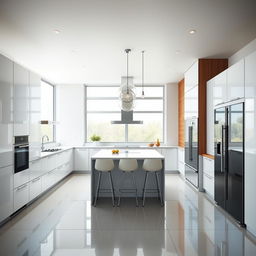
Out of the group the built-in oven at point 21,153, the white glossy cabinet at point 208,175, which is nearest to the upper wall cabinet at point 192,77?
the white glossy cabinet at point 208,175

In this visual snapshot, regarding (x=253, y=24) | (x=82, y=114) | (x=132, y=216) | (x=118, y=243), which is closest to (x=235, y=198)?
(x=132, y=216)

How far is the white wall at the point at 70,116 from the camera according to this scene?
8352 mm

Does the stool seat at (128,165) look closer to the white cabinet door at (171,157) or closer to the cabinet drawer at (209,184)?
the cabinet drawer at (209,184)

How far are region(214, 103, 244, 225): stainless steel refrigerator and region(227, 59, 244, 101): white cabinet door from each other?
165 mm

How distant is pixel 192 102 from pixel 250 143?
9.65 feet

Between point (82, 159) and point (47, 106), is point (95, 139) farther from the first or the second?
point (47, 106)

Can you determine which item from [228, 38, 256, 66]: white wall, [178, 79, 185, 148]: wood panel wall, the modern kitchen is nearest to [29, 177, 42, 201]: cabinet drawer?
the modern kitchen

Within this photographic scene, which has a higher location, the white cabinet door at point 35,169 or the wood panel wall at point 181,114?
the wood panel wall at point 181,114

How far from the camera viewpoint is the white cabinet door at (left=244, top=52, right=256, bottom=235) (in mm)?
3193

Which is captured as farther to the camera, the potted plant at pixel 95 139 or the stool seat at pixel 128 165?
the potted plant at pixel 95 139

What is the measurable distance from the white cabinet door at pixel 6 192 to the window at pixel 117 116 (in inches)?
192

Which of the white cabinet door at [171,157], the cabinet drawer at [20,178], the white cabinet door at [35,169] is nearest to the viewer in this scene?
the cabinet drawer at [20,178]

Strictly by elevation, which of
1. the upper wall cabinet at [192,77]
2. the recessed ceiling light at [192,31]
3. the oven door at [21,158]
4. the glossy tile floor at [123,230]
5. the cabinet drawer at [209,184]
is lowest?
the glossy tile floor at [123,230]

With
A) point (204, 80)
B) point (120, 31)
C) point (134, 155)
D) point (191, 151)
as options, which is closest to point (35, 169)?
point (134, 155)
